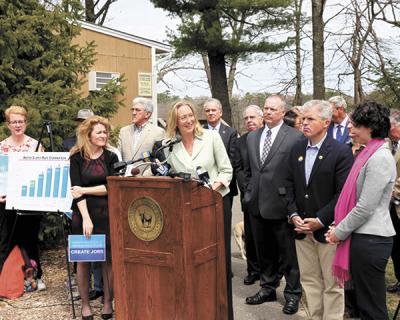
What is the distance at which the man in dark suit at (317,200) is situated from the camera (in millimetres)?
3926

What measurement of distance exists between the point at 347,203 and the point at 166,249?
128cm

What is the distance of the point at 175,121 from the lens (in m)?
4.07

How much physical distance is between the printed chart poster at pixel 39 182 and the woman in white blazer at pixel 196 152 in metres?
1.67

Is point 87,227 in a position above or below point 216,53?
below

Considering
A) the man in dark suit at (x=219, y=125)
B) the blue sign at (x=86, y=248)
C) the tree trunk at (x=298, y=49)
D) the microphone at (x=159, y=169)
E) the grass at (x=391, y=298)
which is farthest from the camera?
the tree trunk at (x=298, y=49)

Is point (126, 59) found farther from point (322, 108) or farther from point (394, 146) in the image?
point (322, 108)

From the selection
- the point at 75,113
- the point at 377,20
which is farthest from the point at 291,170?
the point at 377,20

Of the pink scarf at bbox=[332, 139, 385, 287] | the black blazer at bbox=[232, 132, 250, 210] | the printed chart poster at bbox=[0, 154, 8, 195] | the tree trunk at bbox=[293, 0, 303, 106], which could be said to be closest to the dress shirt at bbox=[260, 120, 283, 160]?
the black blazer at bbox=[232, 132, 250, 210]

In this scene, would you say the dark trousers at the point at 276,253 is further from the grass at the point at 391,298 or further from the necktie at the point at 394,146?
the necktie at the point at 394,146

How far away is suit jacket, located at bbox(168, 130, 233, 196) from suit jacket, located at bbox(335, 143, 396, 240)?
1144mm

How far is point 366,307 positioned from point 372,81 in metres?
9.24

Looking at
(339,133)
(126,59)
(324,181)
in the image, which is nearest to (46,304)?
(324,181)

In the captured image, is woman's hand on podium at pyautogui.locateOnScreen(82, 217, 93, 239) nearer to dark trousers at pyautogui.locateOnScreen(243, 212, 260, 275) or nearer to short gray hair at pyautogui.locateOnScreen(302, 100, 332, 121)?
dark trousers at pyautogui.locateOnScreen(243, 212, 260, 275)

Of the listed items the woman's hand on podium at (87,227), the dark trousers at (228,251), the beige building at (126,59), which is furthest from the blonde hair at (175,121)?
the beige building at (126,59)
